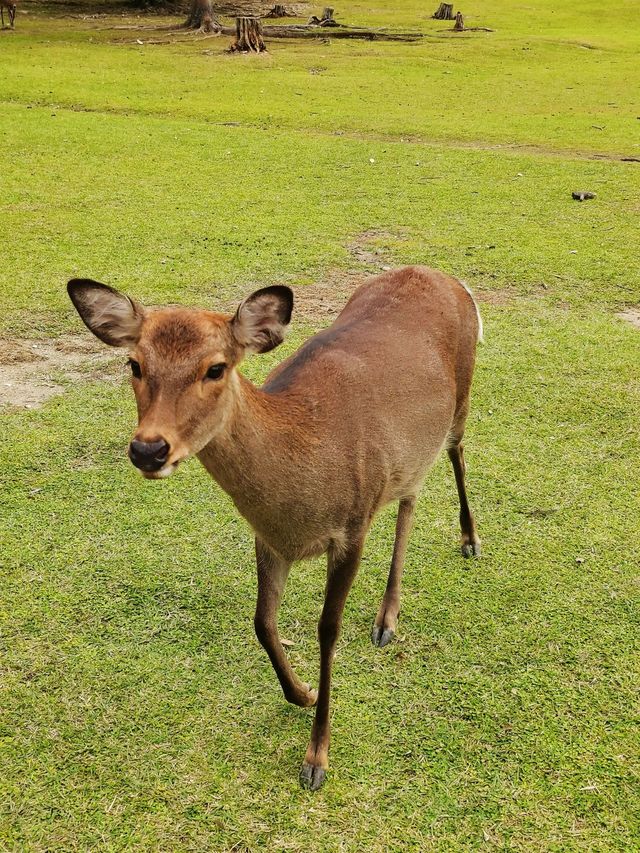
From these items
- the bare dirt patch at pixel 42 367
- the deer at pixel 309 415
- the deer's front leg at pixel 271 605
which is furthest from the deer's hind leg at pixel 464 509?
the bare dirt patch at pixel 42 367

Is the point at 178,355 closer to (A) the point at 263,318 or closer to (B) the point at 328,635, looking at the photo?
(A) the point at 263,318

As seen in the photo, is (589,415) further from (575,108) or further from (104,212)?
(575,108)

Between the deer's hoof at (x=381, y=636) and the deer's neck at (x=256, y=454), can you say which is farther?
the deer's hoof at (x=381, y=636)

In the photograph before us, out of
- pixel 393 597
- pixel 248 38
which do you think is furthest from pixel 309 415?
pixel 248 38

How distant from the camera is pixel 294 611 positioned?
12.8 ft

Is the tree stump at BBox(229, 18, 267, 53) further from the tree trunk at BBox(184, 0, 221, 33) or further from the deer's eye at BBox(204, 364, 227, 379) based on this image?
the deer's eye at BBox(204, 364, 227, 379)

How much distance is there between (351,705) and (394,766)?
351 mm

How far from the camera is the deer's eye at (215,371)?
2.66m

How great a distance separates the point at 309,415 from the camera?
3.14 m

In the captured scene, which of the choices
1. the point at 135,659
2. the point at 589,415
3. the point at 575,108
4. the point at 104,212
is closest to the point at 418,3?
the point at 575,108

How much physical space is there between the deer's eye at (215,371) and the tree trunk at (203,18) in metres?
27.2

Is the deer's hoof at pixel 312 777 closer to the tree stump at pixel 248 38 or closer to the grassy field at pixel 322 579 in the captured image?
the grassy field at pixel 322 579

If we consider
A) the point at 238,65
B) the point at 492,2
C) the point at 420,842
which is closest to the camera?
the point at 420,842

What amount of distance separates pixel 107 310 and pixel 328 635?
1.47 meters
